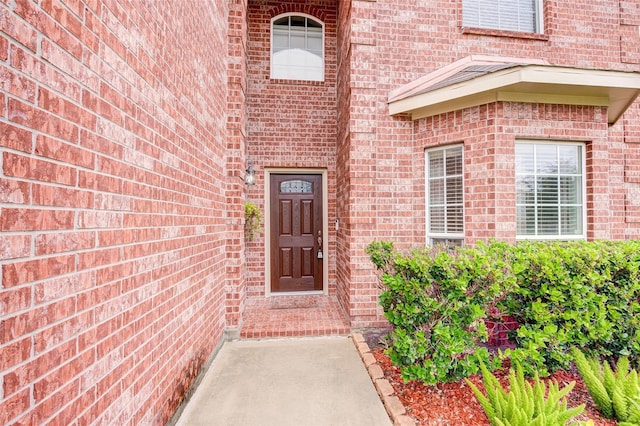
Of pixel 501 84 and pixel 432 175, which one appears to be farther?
pixel 432 175

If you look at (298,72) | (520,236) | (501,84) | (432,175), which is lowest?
(520,236)

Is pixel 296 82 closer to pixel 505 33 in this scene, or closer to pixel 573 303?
pixel 505 33

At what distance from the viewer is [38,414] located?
1083mm

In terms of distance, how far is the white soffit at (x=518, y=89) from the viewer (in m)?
3.36

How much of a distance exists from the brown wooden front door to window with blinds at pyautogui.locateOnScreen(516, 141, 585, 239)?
10.7 ft

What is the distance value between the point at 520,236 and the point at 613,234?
2280 mm

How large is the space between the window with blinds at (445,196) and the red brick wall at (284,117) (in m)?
1.91

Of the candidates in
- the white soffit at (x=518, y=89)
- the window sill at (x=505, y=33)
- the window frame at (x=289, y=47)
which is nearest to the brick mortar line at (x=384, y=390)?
the white soffit at (x=518, y=89)

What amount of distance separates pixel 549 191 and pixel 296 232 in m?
3.97

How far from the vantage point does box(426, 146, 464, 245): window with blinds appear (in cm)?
404

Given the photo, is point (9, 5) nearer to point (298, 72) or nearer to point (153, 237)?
point (153, 237)

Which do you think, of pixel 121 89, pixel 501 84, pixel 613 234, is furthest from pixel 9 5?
pixel 613 234

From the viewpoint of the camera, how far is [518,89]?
356 centimetres

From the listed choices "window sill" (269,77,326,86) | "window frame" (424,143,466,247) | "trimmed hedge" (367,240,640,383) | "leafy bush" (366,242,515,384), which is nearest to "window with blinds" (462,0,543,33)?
"window frame" (424,143,466,247)
